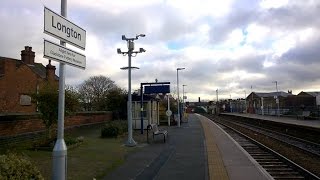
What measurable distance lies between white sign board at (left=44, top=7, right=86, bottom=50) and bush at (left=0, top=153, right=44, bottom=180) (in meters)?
2.01

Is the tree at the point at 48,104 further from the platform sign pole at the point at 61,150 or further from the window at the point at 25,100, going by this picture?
the window at the point at 25,100

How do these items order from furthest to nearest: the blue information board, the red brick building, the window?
the window, the red brick building, the blue information board

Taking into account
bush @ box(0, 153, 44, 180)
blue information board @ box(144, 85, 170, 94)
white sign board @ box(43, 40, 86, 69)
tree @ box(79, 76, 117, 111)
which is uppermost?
tree @ box(79, 76, 117, 111)

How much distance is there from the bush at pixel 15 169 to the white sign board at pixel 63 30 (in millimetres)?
2008

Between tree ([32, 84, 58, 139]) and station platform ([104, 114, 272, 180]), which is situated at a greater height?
tree ([32, 84, 58, 139])

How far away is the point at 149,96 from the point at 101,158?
18.8 metres

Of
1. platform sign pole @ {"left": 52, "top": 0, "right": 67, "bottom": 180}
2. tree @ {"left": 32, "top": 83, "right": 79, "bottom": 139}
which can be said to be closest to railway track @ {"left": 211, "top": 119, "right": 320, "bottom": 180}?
platform sign pole @ {"left": 52, "top": 0, "right": 67, "bottom": 180}

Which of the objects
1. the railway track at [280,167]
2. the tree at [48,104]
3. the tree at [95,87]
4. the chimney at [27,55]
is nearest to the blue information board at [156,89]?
the railway track at [280,167]

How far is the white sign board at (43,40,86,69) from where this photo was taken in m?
6.92

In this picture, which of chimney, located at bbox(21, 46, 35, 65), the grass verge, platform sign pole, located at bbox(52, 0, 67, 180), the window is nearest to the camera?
platform sign pole, located at bbox(52, 0, 67, 180)

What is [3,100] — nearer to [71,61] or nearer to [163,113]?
[163,113]

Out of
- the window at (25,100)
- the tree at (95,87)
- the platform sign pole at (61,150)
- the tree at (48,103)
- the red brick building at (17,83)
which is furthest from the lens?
the tree at (95,87)

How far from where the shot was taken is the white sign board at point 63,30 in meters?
6.95

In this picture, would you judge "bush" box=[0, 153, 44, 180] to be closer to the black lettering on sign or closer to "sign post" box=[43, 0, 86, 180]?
"sign post" box=[43, 0, 86, 180]
